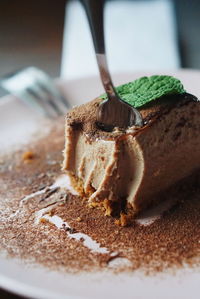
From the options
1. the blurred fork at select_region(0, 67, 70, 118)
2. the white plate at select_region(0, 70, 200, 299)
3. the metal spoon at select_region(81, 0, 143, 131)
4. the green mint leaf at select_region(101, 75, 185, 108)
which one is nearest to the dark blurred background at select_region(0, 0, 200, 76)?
the blurred fork at select_region(0, 67, 70, 118)

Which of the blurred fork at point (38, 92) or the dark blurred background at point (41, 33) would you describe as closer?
the blurred fork at point (38, 92)

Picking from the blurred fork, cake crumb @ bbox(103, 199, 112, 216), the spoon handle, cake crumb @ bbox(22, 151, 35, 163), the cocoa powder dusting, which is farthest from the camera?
the blurred fork

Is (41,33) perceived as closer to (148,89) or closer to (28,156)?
(28,156)

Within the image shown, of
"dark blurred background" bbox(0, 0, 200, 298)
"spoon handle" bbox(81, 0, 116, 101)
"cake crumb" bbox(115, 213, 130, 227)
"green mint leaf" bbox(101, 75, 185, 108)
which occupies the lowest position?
"cake crumb" bbox(115, 213, 130, 227)

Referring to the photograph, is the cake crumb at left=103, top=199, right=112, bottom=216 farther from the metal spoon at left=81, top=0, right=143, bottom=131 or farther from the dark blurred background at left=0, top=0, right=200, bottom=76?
the dark blurred background at left=0, top=0, right=200, bottom=76

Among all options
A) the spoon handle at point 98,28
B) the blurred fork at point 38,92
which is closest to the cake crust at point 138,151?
the spoon handle at point 98,28

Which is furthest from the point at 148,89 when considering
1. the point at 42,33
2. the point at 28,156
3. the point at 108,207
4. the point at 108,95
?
the point at 42,33

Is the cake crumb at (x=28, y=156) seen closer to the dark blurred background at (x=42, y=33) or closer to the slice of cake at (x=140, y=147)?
the slice of cake at (x=140, y=147)
